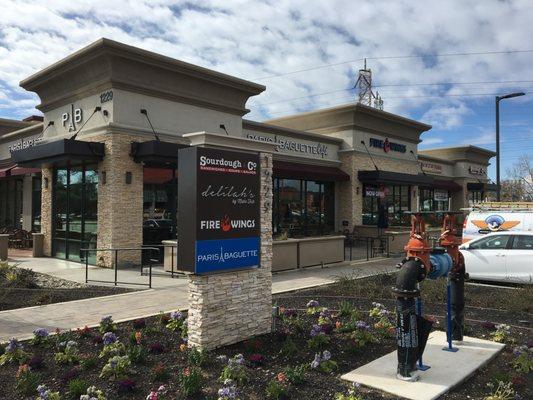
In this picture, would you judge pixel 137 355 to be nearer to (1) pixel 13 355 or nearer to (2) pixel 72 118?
(1) pixel 13 355

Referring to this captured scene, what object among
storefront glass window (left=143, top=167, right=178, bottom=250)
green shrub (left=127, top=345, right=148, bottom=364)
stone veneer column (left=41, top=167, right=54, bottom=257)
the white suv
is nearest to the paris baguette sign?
green shrub (left=127, top=345, right=148, bottom=364)

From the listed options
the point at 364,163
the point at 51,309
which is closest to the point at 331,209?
the point at 364,163

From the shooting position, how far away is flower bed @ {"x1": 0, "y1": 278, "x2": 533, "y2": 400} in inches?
182

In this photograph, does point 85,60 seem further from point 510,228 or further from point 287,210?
point 510,228

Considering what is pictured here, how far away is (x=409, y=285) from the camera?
4.92m

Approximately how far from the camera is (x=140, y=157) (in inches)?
571

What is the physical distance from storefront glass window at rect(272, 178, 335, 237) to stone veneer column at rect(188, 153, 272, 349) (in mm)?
14206

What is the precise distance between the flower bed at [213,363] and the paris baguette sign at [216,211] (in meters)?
1.11

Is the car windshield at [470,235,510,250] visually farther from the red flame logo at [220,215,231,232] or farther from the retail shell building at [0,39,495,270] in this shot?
the red flame logo at [220,215,231,232]

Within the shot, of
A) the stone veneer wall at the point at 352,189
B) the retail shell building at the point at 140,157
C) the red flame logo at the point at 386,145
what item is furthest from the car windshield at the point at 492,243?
the red flame logo at the point at 386,145

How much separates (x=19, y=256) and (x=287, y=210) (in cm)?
1121

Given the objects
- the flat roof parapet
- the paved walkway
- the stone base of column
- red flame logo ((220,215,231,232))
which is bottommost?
the paved walkway

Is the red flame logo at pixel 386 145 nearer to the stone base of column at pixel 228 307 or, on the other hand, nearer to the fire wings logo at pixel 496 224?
the fire wings logo at pixel 496 224

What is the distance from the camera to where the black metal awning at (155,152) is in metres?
13.9
